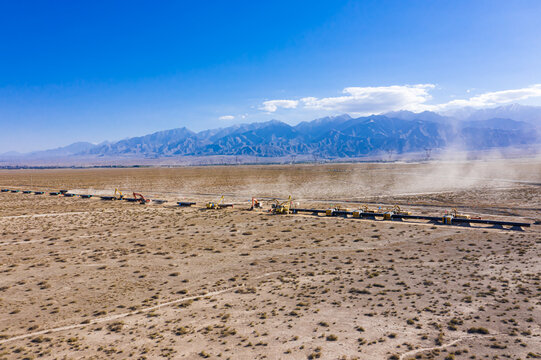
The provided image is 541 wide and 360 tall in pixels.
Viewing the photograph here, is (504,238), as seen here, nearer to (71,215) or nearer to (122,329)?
(122,329)

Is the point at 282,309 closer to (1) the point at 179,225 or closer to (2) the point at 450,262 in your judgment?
(2) the point at 450,262

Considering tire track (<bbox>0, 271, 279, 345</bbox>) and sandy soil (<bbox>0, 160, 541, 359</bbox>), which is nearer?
sandy soil (<bbox>0, 160, 541, 359</bbox>)

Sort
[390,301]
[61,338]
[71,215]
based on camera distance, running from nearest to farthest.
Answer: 1. [61,338]
2. [390,301]
3. [71,215]

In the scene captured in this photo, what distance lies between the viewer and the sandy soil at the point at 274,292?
10734 mm

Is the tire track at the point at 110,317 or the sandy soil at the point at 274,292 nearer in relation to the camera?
the sandy soil at the point at 274,292

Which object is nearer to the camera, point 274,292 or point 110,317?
point 110,317

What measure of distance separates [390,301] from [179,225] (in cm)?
2228

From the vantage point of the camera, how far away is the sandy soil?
35.2 feet

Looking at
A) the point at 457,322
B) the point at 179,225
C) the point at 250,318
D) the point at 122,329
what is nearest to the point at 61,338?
the point at 122,329

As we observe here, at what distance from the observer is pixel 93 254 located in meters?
21.5

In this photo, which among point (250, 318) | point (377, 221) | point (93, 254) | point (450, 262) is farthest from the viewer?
point (377, 221)

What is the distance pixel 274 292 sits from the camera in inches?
591

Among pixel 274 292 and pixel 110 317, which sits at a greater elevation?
pixel 110 317

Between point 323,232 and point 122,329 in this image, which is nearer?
point 122,329
